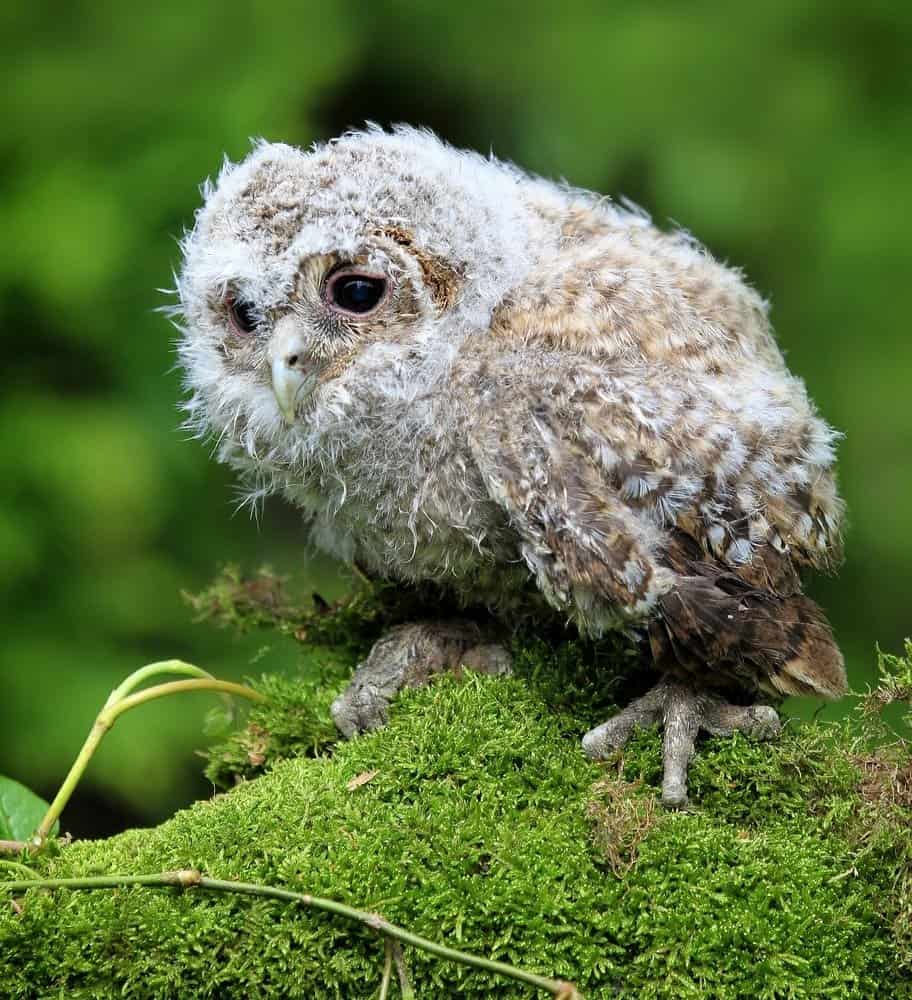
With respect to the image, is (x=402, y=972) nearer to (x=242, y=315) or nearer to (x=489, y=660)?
(x=489, y=660)

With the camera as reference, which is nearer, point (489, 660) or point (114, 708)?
point (114, 708)

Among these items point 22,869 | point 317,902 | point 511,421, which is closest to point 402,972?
point 317,902

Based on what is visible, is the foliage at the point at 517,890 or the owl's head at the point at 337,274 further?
the owl's head at the point at 337,274

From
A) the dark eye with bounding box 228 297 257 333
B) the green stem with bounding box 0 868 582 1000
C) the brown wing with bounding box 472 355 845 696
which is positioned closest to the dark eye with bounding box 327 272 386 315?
the dark eye with bounding box 228 297 257 333

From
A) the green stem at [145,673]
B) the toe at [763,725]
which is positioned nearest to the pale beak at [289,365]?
the green stem at [145,673]

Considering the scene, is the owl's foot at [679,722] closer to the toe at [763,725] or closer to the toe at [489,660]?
the toe at [763,725]

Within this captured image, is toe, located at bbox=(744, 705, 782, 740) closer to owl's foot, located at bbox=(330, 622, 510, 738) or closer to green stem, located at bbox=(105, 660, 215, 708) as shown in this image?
owl's foot, located at bbox=(330, 622, 510, 738)
